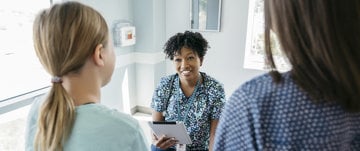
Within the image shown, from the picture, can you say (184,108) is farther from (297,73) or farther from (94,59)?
(297,73)

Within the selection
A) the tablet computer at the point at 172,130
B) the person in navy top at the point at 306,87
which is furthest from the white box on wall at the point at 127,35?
the person in navy top at the point at 306,87

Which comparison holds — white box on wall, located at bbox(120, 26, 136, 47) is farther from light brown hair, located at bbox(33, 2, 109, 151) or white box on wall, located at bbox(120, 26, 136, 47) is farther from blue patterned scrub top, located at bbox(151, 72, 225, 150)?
light brown hair, located at bbox(33, 2, 109, 151)

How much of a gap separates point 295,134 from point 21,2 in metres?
2.01

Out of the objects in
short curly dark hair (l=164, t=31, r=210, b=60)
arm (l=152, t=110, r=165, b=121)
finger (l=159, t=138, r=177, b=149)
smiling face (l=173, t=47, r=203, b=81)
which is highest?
short curly dark hair (l=164, t=31, r=210, b=60)

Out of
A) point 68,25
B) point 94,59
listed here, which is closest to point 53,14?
point 68,25

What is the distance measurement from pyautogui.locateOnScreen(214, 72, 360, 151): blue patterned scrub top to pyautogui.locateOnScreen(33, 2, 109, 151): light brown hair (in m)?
0.42

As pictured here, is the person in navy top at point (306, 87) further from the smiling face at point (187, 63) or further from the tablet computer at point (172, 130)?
the smiling face at point (187, 63)

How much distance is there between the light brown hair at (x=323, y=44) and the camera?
1.62ft

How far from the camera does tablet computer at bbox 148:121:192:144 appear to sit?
4.55 feet

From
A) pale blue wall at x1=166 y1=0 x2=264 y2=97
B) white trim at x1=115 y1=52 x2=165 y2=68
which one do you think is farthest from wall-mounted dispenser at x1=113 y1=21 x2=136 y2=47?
pale blue wall at x1=166 y1=0 x2=264 y2=97

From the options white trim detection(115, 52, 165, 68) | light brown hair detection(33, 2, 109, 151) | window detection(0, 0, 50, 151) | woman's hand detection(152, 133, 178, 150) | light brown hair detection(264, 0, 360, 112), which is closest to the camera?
light brown hair detection(264, 0, 360, 112)

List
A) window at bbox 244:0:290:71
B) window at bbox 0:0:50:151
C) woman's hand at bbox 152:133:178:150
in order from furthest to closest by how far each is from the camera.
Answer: window at bbox 244:0:290:71
window at bbox 0:0:50:151
woman's hand at bbox 152:133:178:150

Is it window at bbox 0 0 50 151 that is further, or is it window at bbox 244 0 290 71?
window at bbox 244 0 290 71

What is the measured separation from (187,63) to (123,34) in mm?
1212
